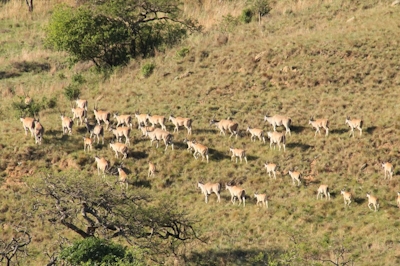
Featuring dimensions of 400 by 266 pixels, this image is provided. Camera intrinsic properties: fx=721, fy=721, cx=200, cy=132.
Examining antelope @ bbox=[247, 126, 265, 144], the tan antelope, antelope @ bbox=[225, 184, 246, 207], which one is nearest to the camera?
antelope @ bbox=[225, 184, 246, 207]

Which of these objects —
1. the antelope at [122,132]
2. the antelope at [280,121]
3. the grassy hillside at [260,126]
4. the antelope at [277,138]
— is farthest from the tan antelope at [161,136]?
the antelope at [280,121]

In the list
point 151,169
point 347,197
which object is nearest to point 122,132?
point 151,169

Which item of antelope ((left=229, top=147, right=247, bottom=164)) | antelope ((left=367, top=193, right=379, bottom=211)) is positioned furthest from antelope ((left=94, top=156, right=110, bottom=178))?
antelope ((left=367, top=193, right=379, bottom=211))

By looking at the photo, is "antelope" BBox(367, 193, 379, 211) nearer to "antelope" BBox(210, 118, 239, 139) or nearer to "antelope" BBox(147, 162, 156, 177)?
"antelope" BBox(210, 118, 239, 139)

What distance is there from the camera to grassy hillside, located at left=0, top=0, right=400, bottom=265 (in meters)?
31.5

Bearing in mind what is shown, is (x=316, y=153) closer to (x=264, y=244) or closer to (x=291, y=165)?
(x=291, y=165)

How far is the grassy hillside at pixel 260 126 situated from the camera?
3155 cm

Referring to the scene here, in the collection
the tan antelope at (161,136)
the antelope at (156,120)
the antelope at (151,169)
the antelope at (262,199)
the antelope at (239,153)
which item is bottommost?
the antelope at (262,199)

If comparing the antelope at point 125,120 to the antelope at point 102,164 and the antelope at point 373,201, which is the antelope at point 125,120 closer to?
the antelope at point 102,164

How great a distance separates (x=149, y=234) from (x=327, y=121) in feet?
44.3

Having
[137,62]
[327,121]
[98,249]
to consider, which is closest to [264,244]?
[98,249]

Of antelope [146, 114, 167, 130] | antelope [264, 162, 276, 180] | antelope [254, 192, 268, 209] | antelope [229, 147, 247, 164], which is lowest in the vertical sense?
antelope [254, 192, 268, 209]

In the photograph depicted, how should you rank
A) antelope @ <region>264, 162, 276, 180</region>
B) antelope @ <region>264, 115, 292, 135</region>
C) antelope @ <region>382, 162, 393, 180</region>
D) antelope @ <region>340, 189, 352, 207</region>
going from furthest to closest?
1. antelope @ <region>264, 115, 292, 135</region>
2. antelope @ <region>264, 162, 276, 180</region>
3. antelope @ <region>382, 162, 393, 180</region>
4. antelope @ <region>340, 189, 352, 207</region>

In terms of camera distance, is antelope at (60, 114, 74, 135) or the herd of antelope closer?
the herd of antelope
